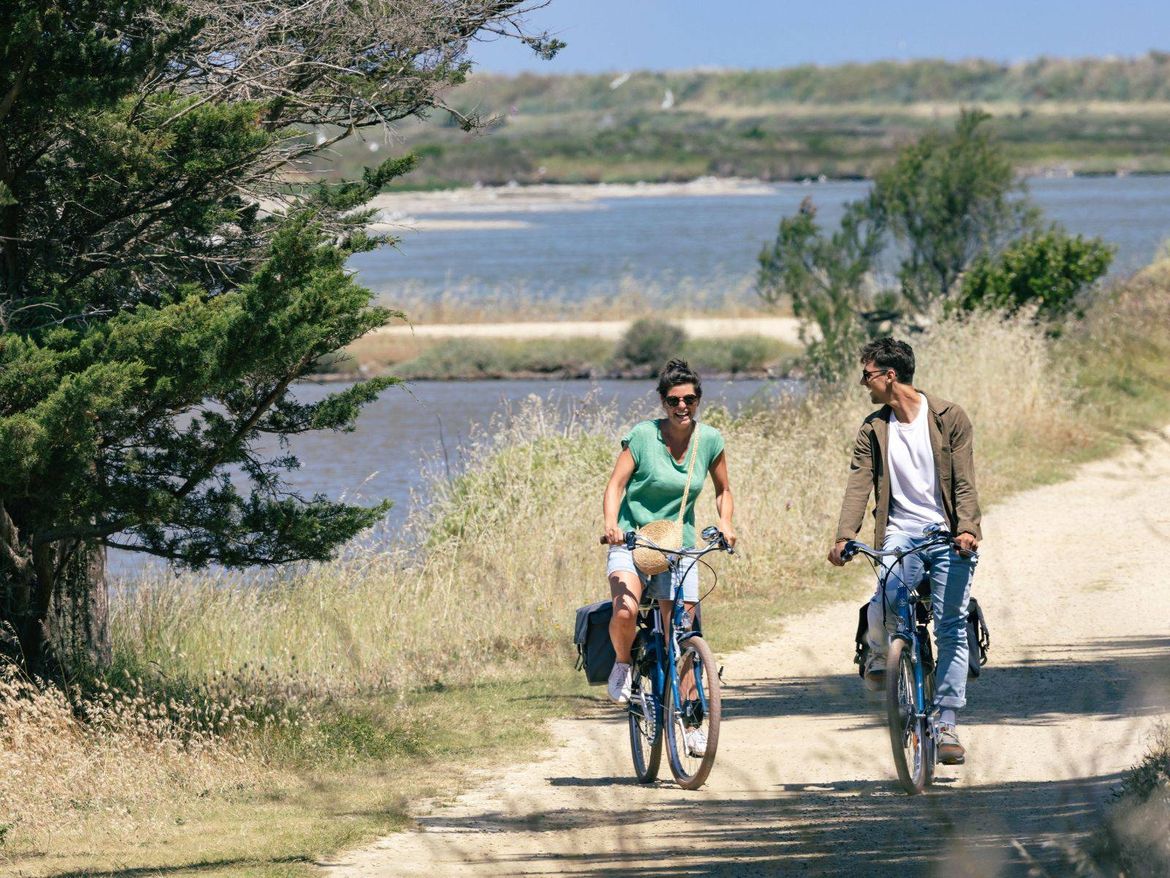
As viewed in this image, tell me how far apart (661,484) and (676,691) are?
3.01 ft

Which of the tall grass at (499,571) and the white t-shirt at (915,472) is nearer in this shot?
the white t-shirt at (915,472)

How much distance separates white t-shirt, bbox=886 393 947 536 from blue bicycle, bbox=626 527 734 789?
81 centimetres

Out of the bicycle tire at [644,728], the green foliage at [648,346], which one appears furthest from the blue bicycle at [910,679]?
the green foliage at [648,346]

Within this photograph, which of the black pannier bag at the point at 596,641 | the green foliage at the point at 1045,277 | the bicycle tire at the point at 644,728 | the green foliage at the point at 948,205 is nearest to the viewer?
the bicycle tire at the point at 644,728

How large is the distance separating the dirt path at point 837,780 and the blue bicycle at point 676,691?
0.17m

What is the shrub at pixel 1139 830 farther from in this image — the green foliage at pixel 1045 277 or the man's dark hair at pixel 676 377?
the green foliage at pixel 1045 277

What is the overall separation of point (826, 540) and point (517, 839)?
303 inches

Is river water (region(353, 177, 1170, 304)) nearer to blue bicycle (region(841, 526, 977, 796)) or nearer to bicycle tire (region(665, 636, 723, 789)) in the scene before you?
blue bicycle (region(841, 526, 977, 796))

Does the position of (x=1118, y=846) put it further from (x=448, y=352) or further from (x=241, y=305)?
(x=448, y=352)

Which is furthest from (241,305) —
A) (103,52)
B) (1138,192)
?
(1138,192)

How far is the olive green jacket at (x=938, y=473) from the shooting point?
7.41 meters

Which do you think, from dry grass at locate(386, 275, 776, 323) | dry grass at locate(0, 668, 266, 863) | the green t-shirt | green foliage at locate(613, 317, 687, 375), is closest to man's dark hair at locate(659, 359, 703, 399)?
the green t-shirt

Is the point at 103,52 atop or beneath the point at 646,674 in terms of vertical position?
atop

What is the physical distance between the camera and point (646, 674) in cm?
788
